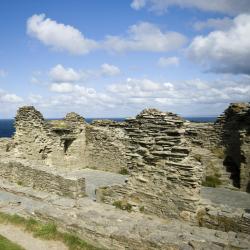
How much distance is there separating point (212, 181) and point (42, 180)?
30.3ft

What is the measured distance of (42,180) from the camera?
13.5 metres

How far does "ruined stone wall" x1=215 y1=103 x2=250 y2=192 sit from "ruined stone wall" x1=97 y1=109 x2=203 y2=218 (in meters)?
7.84

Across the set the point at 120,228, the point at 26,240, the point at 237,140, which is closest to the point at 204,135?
the point at 237,140

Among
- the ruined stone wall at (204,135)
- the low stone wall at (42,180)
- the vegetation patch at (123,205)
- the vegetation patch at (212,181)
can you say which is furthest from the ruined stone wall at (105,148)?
the vegetation patch at (123,205)

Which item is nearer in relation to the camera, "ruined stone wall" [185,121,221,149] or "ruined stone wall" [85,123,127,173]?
"ruined stone wall" [85,123,127,173]

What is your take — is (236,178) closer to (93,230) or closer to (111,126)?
(111,126)

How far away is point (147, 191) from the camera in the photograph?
1069 centimetres

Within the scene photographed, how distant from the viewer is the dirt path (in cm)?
894

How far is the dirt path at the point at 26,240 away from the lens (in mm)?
8938

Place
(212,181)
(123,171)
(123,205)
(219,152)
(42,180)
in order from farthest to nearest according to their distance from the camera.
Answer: (123,171), (219,152), (212,181), (42,180), (123,205)

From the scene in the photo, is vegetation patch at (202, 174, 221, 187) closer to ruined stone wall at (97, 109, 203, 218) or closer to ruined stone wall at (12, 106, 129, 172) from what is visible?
ruined stone wall at (12, 106, 129, 172)

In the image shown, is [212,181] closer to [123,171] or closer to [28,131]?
[123,171]

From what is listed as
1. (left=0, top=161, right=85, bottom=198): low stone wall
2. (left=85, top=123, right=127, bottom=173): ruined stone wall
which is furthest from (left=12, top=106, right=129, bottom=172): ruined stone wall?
(left=0, top=161, right=85, bottom=198): low stone wall

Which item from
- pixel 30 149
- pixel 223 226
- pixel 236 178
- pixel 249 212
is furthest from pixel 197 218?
pixel 30 149
